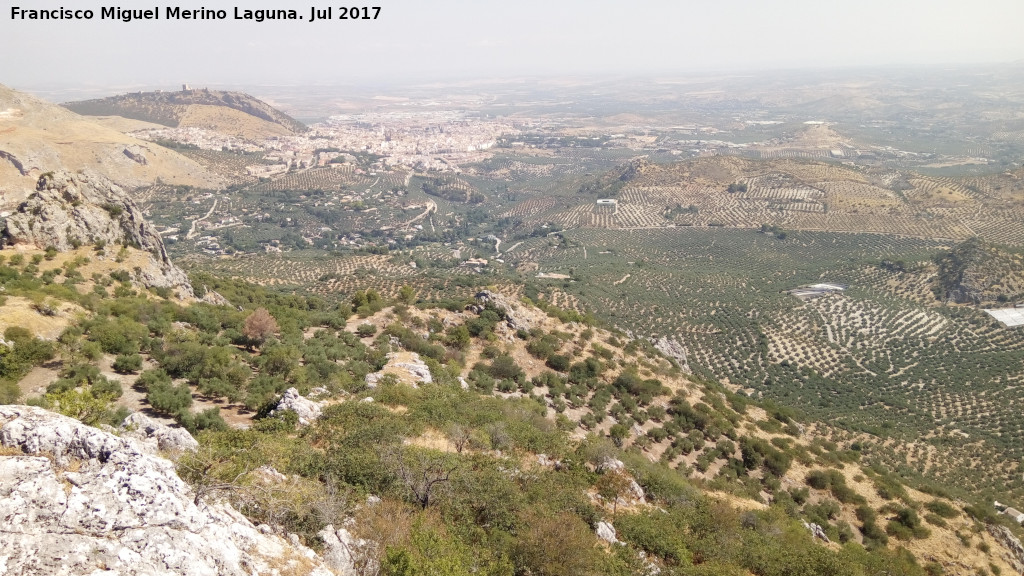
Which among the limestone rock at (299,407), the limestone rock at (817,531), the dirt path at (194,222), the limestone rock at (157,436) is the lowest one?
the limestone rock at (817,531)

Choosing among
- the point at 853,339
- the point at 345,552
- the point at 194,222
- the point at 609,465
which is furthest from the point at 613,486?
the point at 194,222

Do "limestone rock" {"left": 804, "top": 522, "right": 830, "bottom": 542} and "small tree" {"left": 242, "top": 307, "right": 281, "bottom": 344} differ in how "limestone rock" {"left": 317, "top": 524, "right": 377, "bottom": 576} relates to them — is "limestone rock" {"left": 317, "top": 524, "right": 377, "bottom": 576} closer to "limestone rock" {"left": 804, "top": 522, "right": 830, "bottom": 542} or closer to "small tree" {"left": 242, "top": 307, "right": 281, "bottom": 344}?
"small tree" {"left": 242, "top": 307, "right": 281, "bottom": 344}

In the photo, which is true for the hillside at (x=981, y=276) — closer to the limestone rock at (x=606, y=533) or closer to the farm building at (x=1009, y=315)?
the farm building at (x=1009, y=315)

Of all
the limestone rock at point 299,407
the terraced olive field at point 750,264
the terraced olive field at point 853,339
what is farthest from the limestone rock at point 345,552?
the terraced olive field at point 853,339

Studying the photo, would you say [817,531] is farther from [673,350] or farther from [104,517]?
[673,350]

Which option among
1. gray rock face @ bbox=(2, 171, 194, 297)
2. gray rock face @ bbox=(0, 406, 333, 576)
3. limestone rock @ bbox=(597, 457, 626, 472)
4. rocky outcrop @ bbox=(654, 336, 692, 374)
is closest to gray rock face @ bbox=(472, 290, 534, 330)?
rocky outcrop @ bbox=(654, 336, 692, 374)

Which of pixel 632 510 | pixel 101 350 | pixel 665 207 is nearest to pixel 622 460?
pixel 632 510
